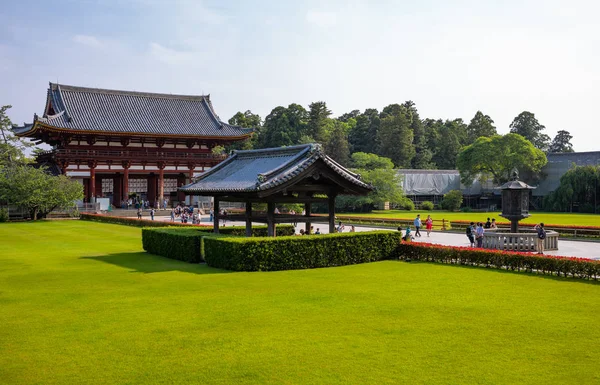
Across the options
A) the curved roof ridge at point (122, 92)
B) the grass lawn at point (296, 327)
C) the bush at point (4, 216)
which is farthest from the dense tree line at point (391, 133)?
the grass lawn at point (296, 327)

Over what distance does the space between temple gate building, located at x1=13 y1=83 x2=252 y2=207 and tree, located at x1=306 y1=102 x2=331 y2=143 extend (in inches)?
1183

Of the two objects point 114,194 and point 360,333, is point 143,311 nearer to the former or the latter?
point 360,333

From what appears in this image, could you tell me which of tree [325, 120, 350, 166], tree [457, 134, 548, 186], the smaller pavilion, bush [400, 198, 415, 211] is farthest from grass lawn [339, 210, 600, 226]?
the smaller pavilion

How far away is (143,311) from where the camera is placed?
12.9m

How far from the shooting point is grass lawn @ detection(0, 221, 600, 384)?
892 cm

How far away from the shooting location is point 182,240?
21938mm

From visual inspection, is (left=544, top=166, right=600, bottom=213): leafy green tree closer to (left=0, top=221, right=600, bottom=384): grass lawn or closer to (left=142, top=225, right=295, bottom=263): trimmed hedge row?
(left=142, top=225, right=295, bottom=263): trimmed hedge row

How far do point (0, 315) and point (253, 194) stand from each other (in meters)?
10.4

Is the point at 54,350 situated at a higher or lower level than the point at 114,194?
lower

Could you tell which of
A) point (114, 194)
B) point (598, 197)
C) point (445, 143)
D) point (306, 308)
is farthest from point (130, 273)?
point (445, 143)

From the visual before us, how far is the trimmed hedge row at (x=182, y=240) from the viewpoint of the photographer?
2134 centimetres

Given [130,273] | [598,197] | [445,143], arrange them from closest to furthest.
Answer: [130,273] < [598,197] < [445,143]

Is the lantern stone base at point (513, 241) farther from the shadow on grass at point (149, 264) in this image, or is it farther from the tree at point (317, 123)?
the tree at point (317, 123)

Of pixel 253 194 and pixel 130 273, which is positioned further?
pixel 253 194
